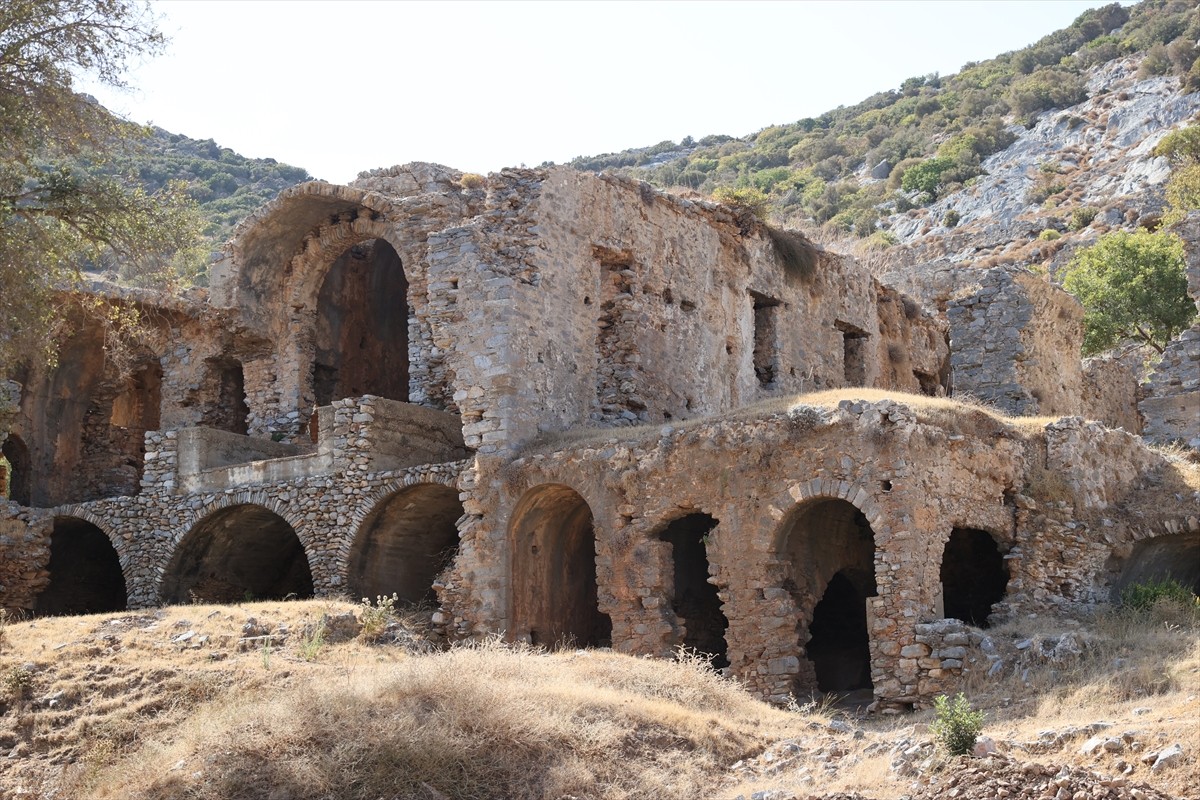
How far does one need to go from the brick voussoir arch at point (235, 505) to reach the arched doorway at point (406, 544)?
0.81 m

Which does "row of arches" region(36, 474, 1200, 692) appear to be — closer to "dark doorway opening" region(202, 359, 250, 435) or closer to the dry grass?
the dry grass

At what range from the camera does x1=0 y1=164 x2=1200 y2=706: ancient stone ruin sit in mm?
18188

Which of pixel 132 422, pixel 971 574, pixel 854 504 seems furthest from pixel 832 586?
pixel 132 422

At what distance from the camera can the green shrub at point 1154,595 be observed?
57.6 feet

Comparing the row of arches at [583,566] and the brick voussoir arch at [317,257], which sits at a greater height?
the brick voussoir arch at [317,257]

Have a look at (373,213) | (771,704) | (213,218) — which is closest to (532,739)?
(771,704)

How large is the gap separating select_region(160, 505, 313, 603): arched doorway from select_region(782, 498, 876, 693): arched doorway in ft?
30.4

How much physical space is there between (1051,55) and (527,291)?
63844mm

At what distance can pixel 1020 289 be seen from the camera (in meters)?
24.0

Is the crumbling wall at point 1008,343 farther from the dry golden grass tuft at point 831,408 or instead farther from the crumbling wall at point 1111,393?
the dry golden grass tuft at point 831,408

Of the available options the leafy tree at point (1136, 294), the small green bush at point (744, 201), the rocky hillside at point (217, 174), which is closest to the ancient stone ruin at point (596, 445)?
the small green bush at point (744, 201)

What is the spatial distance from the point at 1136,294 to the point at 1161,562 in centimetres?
1700

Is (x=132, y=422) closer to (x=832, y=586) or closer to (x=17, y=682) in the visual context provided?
(x=17, y=682)

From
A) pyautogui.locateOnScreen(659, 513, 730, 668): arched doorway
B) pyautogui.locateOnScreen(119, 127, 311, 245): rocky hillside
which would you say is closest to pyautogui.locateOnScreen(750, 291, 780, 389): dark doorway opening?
pyautogui.locateOnScreen(659, 513, 730, 668): arched doorway
